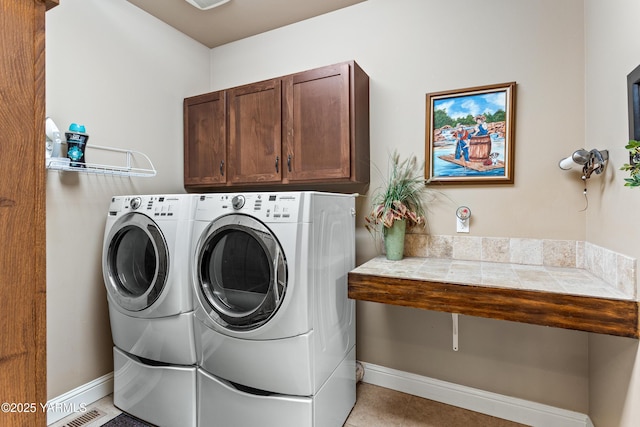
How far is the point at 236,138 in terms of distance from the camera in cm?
235

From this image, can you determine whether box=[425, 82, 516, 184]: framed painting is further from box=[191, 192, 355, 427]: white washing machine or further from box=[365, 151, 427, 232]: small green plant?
box=[191, 192, 355, 427]: white washing machine

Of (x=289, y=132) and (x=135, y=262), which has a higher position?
(x=289, y=132)

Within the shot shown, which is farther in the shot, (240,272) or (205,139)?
(205,139)

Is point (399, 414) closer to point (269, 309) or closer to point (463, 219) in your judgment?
point (269, 309)

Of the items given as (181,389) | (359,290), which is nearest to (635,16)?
(359,290)

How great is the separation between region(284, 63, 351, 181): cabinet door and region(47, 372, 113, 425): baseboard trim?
73.7 inches

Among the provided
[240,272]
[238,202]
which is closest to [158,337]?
[240,272]

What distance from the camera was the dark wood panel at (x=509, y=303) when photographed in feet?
3.76

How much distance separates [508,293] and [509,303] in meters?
0.04

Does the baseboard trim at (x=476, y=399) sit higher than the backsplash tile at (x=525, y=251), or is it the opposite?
the backsplash tile at (x=525, y=251)

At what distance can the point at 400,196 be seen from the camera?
1.98m

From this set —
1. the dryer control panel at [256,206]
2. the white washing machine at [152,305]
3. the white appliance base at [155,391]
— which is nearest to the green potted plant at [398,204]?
the dryer control panel at [256,206]

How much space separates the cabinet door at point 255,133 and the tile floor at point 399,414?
62.7 inches

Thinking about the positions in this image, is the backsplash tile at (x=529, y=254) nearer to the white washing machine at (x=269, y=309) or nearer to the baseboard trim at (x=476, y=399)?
the white washing machine at (x=269, y=309)
